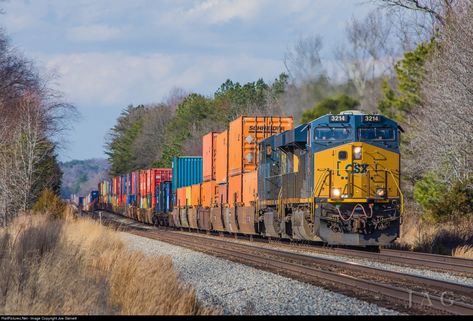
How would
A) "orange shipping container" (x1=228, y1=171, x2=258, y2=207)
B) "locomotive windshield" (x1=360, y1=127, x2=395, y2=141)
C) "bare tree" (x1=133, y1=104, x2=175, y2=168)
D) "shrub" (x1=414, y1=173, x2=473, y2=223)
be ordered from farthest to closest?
"bare tree" (x1=133, y1=104, x2=175, y2=168), "orange shipping container" (x1=228, y1=171, x2=258, y2=207), "shrub" (x1=414, y1=173, x2=473, y2=223), "locomotive windshield" (x1=360, y1=127, x2=395, y2=141)

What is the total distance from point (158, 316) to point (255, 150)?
20705 millimetres

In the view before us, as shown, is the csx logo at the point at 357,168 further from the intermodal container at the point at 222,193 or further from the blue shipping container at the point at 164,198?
the blue shipping container at the point at 164,198

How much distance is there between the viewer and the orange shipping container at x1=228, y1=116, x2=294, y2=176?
97.7ft

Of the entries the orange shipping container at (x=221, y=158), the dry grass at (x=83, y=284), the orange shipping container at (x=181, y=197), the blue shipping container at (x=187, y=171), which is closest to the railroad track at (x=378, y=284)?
the dry grass at (x=83, y=284)

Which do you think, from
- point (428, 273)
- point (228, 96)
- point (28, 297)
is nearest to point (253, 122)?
point (428, 273)

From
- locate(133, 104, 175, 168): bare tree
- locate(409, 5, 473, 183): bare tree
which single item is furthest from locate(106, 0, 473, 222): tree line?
locate(133, 104, 175, 168): bare tree

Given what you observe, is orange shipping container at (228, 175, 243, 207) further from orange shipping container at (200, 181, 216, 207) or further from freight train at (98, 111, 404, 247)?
orange shipping container at (200, 181, 216, 207)

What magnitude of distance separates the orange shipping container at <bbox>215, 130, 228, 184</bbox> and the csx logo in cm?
1172

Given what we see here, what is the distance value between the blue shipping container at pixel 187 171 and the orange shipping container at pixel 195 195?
290 cm

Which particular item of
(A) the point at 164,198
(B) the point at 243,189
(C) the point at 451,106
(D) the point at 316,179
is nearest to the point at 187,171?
(A) the point at 164,198

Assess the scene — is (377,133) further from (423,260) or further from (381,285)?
(381,285)

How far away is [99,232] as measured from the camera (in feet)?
76.2

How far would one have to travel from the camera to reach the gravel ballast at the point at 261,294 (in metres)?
10.7

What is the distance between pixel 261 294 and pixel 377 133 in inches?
394
